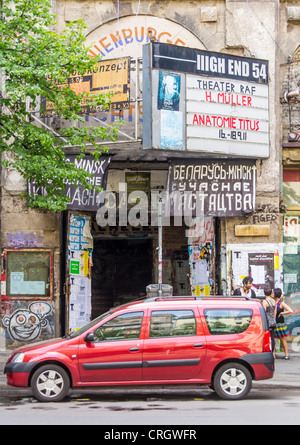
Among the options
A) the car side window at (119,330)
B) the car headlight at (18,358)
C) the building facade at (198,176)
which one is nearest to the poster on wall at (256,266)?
the building facade at (198,176)

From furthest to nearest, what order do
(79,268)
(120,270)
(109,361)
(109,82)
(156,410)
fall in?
1. (120,270)
2. (79,268)
3. (109,82)
4. (109,361)
5. (156,410)

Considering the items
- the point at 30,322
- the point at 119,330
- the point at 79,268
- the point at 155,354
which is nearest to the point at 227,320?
the point at 155,354

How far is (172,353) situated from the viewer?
1033cm

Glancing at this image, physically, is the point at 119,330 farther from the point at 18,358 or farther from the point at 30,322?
the point at 30,322

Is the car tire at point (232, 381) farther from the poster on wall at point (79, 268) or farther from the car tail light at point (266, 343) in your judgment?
the poster on wall at point (79, 268)

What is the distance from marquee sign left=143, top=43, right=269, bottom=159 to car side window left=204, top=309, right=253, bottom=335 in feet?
15.4

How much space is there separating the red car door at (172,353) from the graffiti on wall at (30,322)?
19.6 ft

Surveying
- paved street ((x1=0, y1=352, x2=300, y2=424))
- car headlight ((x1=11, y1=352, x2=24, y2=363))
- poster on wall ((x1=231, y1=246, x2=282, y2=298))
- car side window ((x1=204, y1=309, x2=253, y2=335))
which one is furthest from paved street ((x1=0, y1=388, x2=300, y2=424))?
poster on wall ((x1=231, y1=246, x2=282, y2=298))

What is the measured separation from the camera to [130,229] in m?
17.9

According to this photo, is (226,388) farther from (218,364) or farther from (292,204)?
(292,204)

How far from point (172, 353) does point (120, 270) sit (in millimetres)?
10026

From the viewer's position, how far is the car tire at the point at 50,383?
33.8 feet

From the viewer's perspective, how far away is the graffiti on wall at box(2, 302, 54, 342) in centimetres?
1584

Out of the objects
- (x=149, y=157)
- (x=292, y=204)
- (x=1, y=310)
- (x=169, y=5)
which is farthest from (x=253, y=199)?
(x=1, y=310)
